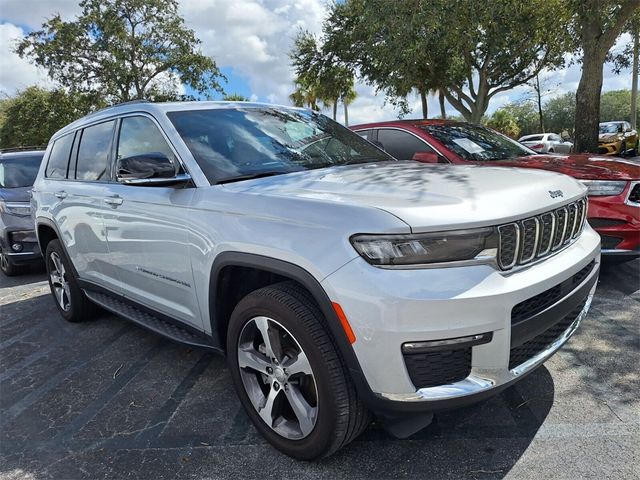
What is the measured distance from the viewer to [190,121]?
3.14m

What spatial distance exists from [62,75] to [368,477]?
84.4 feet

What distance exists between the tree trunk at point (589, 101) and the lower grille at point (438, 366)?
9.71 meters

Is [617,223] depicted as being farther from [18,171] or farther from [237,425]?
[18,171]

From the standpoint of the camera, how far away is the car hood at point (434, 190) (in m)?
2.02

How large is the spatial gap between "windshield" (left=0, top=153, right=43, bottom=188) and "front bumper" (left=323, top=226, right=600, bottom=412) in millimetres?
7199

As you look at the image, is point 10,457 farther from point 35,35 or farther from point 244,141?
point 35,35

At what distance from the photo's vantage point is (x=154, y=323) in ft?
10.9

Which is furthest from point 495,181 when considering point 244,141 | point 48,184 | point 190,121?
point 48,184

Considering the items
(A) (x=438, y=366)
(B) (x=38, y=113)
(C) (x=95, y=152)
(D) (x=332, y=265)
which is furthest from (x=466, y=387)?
(B) (x=38, y=113)

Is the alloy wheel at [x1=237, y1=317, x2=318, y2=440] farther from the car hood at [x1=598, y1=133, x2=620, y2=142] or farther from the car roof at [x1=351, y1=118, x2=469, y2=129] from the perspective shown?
the car hood at [x1=598, y1=133, x2=620, y2=142]

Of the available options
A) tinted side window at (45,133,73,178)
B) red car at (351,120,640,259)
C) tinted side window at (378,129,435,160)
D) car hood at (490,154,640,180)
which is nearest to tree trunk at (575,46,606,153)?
red car at (351,120,640,259)

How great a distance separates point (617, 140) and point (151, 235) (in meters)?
21.8

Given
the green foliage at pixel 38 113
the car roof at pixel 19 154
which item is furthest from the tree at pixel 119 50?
the car roof at pixel 19 154

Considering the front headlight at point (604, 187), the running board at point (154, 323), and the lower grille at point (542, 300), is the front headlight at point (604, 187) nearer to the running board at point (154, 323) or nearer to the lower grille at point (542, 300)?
the lower grille at point (542, 300)
